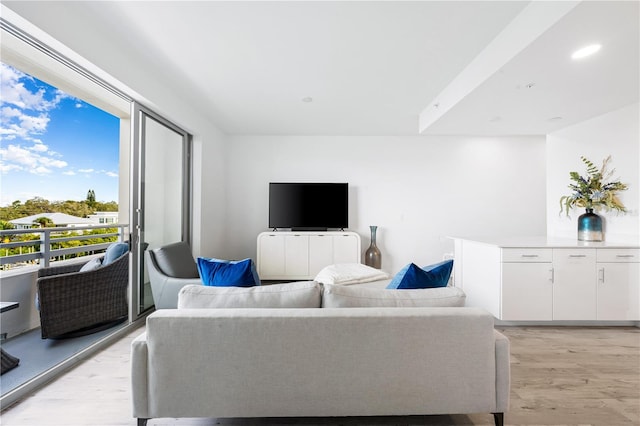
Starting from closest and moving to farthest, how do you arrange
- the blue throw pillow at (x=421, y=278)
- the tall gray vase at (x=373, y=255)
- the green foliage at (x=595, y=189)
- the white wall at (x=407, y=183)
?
the blue throw pillow at (x=421, y=278), the green foliage at (x=595, y=189), the tall gray vase at (x=373, y=255), the white wall at (x=407, y=183)

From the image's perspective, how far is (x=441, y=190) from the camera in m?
4.96

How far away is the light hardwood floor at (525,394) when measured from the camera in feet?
5.06

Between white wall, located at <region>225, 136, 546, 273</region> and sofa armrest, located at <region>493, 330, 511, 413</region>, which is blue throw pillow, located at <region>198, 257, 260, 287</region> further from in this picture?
white wall, located at <region>225, 136, 546, 273</region>

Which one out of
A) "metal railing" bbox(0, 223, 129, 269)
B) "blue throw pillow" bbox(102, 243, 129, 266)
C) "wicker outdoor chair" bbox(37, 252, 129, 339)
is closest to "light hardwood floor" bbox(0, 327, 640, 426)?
"wicker outdoor chair" bbox(37, 252, 129, 339)

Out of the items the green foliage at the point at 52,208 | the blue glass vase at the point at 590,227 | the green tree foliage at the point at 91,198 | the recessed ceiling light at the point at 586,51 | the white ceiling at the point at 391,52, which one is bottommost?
the blue glass vase at the point at 590,227

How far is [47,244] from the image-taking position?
2.61 m

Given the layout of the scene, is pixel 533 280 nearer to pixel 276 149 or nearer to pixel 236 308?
pixel 236 308

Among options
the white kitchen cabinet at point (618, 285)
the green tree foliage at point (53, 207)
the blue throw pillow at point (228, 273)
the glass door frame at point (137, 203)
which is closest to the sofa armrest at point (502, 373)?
the blue throw pillow at point (228, 273)

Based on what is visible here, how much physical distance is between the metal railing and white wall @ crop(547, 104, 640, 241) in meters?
5.42

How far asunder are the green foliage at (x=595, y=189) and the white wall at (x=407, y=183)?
156cm

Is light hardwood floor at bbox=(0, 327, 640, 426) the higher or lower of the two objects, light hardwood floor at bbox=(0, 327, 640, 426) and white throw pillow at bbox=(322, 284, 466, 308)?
the lower

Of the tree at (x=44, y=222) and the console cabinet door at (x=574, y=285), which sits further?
the console cabinet door at (x=574, y=285)

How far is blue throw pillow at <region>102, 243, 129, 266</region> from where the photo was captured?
9.45ft

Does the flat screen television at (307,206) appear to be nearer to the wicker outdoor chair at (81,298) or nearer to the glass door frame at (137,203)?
the glass door frame at (137,203)
